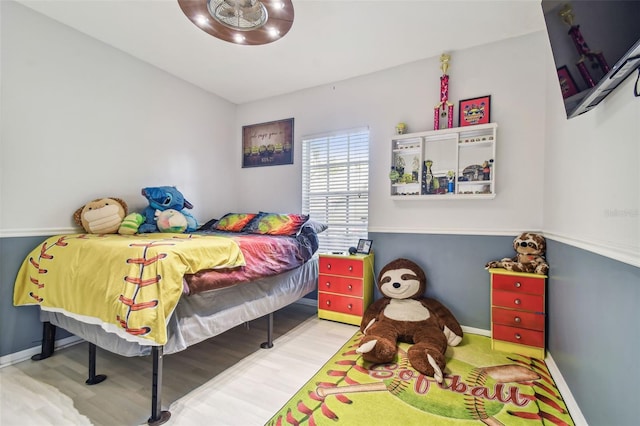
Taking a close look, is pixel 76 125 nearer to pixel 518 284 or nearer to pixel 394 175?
pixel 394 175

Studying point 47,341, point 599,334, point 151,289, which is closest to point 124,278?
point 151,289

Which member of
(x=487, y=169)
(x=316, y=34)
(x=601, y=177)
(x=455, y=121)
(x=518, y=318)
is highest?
(x=316, y=34)

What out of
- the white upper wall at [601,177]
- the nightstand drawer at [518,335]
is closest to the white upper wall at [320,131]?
the white upper wall at [601,177]

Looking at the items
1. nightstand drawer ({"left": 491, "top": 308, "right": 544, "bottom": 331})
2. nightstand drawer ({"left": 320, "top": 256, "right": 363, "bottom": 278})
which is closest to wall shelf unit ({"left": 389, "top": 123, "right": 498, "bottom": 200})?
nightstand drawer ({"left": 320, "top": 256, "right": 363, "bottom": 278})

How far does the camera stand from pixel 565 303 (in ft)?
5.60

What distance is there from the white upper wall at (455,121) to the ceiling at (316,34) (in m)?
0.14

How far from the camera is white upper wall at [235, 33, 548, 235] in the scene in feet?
7.73

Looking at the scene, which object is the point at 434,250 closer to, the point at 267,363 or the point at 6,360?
the point at 267,363

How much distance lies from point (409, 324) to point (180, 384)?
175 centimetres

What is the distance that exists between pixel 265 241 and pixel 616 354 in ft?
6.74

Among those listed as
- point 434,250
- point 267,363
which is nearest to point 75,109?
point 267,363

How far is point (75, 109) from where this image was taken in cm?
235

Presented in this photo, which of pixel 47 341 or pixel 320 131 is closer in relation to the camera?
pixel 47 341

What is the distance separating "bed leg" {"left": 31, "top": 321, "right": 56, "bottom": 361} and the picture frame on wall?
262 cm
